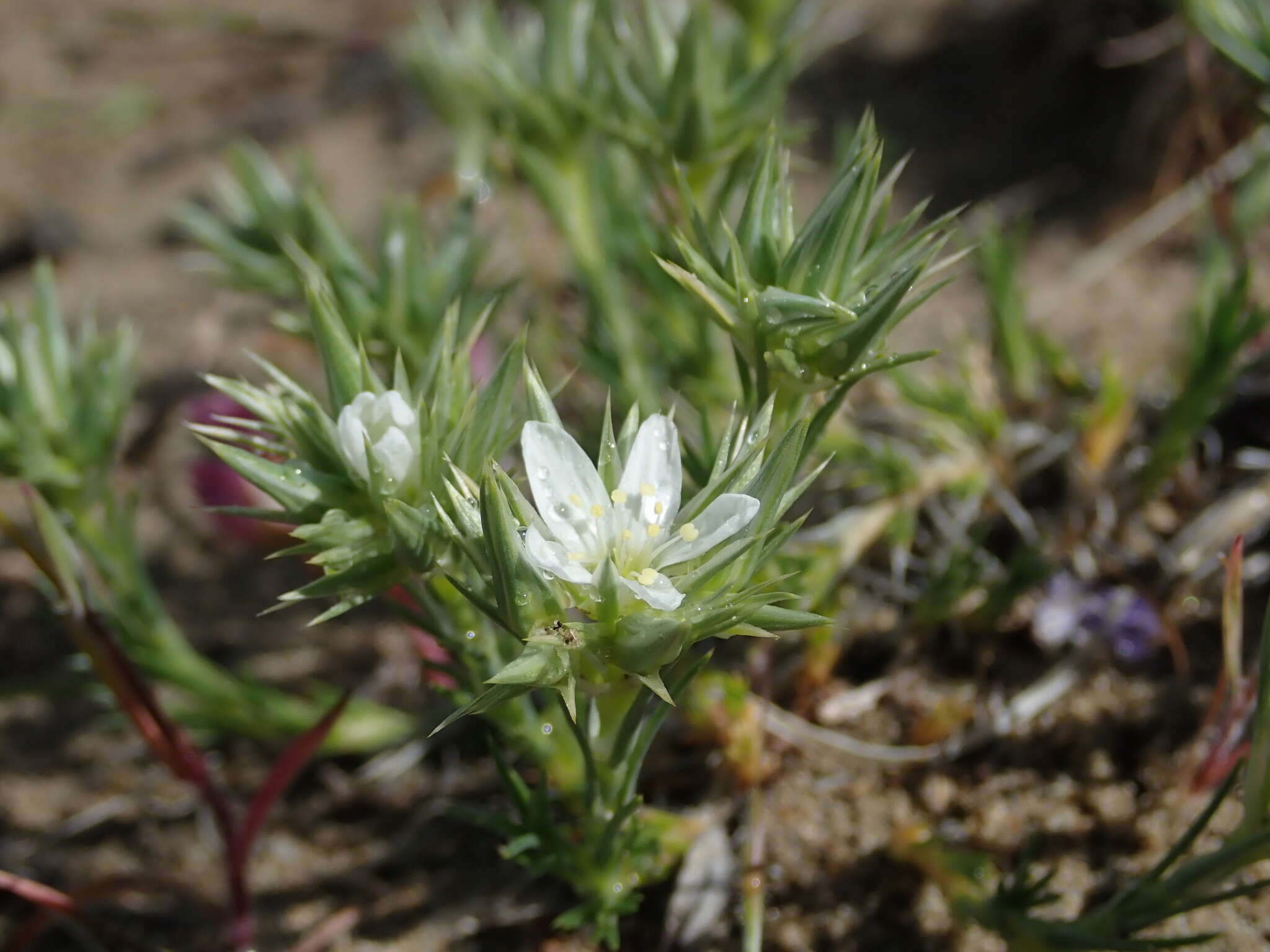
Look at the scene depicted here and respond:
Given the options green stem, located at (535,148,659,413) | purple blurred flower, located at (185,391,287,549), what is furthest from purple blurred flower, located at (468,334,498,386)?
purple blurred flower, located at (185,391,287,549)

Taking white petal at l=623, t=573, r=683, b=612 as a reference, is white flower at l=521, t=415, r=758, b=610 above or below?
above

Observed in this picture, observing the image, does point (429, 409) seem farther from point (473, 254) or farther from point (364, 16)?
point (364, 16)

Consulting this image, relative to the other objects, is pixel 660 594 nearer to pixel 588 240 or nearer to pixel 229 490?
pixel 588 240

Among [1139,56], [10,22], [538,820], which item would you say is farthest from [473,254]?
[10,22]

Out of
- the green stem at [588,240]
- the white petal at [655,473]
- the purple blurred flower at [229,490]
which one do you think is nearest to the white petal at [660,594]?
the white petal at [655,473]

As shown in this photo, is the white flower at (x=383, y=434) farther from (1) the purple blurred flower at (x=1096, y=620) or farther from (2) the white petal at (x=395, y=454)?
(1) the purple blurred flower at (x=1096, y=620)

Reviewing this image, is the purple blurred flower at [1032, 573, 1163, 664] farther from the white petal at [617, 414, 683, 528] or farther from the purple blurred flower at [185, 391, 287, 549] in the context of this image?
the purple blurred flower at [185, 391, 287, 549]
